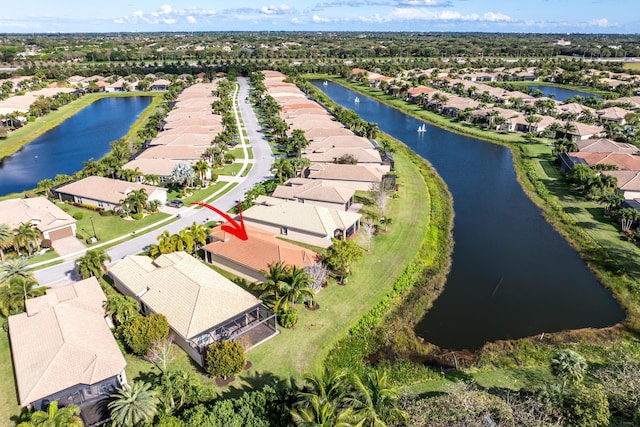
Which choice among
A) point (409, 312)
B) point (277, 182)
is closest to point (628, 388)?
point (409, 312)

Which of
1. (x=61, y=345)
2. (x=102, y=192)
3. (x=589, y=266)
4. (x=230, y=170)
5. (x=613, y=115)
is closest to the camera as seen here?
(x=61, y=345)

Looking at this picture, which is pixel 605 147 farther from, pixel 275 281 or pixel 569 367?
pixel 275 281

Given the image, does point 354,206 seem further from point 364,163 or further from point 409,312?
point 409,312

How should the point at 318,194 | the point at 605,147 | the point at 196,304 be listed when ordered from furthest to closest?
the point at 605,147 < the point at 318,194 < the point at 196,304

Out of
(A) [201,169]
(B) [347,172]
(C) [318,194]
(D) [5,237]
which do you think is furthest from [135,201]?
(B) [347,172]

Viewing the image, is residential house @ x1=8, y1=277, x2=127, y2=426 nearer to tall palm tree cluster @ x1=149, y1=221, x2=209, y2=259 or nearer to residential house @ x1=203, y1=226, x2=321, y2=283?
tall palm tree cluster @ x1=149, y1=221, x2=209, y2=259

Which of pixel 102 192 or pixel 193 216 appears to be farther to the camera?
pixel 102 192
